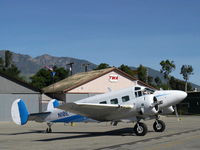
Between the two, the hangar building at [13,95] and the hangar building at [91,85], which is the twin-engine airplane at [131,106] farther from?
the hangar building at [91,85]

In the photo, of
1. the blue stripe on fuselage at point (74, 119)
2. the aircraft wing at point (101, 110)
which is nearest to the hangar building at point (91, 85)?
the blue stripe on fuselage at point (74, 119)

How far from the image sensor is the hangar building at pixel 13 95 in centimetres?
4578

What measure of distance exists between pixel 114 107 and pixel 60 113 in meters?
4.67

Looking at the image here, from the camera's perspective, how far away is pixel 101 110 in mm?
19953

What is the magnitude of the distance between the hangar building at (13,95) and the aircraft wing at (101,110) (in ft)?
90.9

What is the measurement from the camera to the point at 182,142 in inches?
631

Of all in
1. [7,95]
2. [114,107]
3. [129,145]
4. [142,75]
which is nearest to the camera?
[129,145]

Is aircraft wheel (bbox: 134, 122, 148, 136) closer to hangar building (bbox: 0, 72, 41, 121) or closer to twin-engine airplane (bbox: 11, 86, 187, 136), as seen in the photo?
twin-engine airplane (bbox: 11, 86, 187, 136)

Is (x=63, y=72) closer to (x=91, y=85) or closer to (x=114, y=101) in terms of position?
(x=91, y=85)

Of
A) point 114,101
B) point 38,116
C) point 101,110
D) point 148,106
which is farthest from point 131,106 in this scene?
point 38,116

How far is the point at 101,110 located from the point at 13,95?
97.2ft

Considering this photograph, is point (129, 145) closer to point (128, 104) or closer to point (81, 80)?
point (128, 104)

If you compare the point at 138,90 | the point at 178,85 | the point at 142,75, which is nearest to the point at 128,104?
the point at 138,90

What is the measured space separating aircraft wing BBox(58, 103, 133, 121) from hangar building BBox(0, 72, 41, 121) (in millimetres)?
27700
